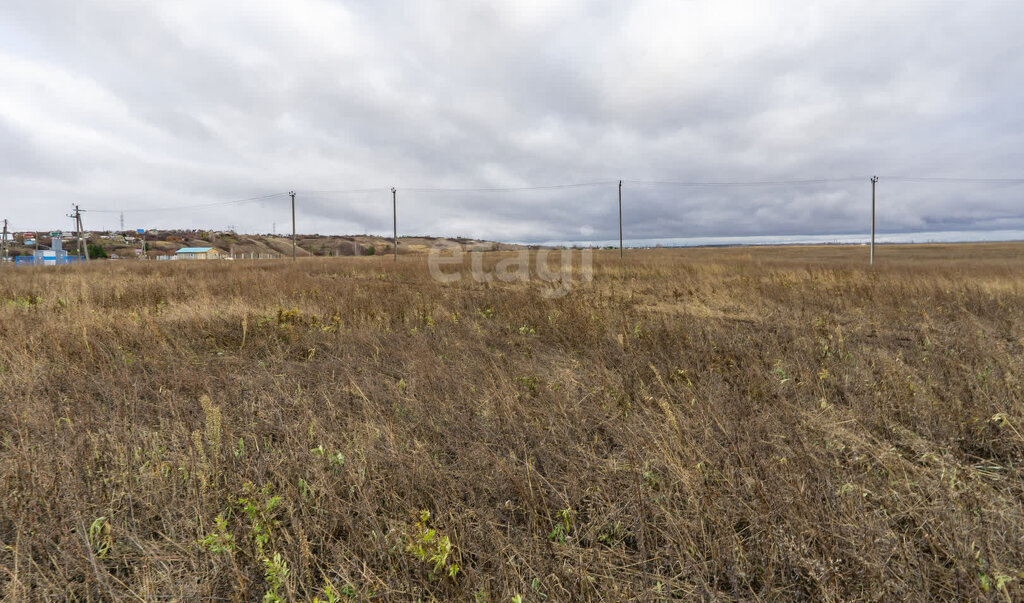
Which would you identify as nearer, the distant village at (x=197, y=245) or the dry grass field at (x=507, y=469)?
the dry grass field at (x=507, y=469)

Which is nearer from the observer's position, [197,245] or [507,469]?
[507,469]

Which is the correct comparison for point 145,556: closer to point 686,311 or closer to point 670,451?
point 670,451

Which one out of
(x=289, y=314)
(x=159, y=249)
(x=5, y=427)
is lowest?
(x=5, y=427)

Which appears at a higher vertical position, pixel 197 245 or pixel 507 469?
pixel 197 245

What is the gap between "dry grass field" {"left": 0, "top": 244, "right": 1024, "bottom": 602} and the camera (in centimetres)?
181

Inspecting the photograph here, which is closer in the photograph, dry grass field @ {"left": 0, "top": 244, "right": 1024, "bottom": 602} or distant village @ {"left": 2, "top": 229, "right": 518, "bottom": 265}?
dry grass field @ {"left": 0, "top": 244, "right": 1024, "bottom": 602}

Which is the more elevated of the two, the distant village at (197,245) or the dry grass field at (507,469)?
the distant village at (197,245)

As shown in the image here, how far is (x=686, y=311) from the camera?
823 cm

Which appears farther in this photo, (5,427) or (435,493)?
(5,427)

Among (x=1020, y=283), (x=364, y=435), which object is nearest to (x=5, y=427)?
(x=364, y=435)

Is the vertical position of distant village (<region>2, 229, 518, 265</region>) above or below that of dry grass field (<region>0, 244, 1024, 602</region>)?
above

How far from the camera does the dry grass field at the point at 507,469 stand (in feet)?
5.95

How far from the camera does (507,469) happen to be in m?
2.53

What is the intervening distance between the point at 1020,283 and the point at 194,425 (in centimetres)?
1843
